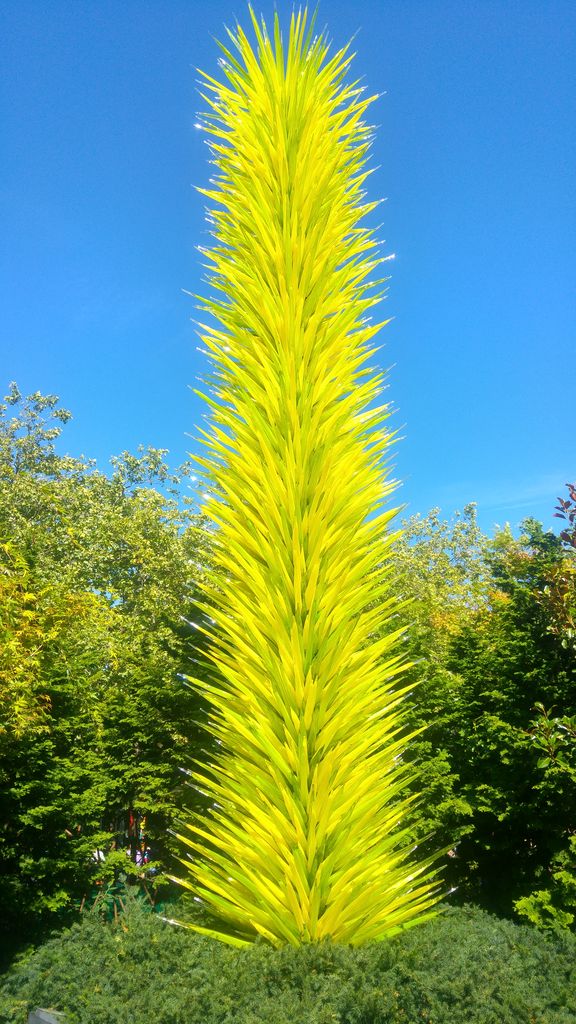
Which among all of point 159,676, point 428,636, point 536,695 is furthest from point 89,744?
point 536,695

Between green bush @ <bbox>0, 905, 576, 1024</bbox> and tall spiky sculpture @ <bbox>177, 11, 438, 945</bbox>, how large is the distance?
237 millimetres

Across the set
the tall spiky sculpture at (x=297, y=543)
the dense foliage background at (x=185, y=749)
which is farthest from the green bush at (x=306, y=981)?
the dense foliage background at (x=185, y=749)

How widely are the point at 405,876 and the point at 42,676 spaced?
6.57m

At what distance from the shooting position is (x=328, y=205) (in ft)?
15.2

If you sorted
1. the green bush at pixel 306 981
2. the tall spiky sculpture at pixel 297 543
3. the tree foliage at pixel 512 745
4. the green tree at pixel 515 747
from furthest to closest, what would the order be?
the green tree at pixel 515 747
the tree foliage at pixel 512 745
the tall spiky sculpture at pixel 297 543
the green bush at pixel 306 981

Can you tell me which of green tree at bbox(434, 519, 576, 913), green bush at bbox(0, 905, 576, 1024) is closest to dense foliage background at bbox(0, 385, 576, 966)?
green tree at bbox(434, 519, 576, 913)

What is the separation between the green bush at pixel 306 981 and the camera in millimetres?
2990

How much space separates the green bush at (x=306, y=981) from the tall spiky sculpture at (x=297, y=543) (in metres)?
0.24

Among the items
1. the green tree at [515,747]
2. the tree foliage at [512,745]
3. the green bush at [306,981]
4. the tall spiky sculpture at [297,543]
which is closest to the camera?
the green bush at [306,981]

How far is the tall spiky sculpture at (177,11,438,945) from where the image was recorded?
3543mm

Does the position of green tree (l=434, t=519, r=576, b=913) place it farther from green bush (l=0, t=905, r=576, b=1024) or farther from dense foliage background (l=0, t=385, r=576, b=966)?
green bush (l=0, t=905, r=576, b=1024)

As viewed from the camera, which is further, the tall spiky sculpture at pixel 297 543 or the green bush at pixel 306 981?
the tall spiky sculpture at pixel 297 543

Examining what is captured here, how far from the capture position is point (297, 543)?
12.8 feet

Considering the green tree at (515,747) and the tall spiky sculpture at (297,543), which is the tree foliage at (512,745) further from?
the tall spiky sculpture at (297,543)
